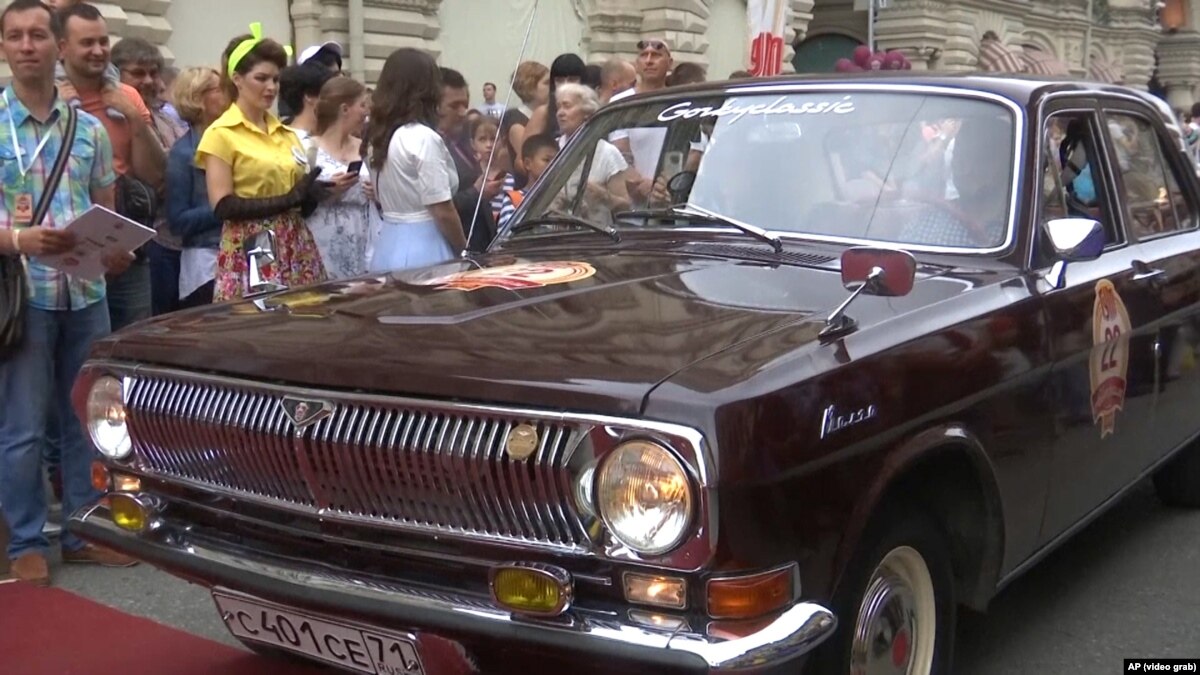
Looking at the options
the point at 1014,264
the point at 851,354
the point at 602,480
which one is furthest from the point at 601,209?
the point at 602,480

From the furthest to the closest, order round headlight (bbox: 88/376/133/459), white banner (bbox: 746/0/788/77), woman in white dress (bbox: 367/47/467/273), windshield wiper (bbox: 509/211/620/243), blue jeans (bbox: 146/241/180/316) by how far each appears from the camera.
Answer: white banner (bbox: 746/0/788/77) < blue jeans (bbox: 146/241/180/316) < woman in white dress (bbox: 367/47/467/273) < windshield wiper (bbox: 509/211/620/243) < round headlight (bbox: 88/376/133/459)

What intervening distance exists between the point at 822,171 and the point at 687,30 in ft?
53.2

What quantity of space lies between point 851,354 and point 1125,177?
2.25 m

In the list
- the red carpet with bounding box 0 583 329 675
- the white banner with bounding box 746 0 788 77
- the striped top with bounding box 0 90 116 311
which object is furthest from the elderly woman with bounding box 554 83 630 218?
the white banner with bounding box 746 0 788 77

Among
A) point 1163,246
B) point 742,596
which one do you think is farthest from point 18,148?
point 1163,246

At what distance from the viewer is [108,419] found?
3279 mm

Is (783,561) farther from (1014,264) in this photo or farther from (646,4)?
(646,4)

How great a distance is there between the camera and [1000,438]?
10.7 feet

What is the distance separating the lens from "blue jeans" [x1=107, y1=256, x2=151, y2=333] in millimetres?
5293

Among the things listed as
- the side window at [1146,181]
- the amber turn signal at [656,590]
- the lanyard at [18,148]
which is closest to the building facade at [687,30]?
the side window at [1146,181]

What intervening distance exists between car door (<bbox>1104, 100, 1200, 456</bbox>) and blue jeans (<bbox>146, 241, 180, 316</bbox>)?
13.9ft

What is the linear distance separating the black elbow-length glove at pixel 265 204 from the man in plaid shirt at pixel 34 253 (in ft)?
1.84

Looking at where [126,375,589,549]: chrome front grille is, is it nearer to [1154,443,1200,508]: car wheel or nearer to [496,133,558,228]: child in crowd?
[496,133,558,228]: child in crowd

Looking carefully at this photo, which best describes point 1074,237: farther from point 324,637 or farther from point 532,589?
point 324,637
